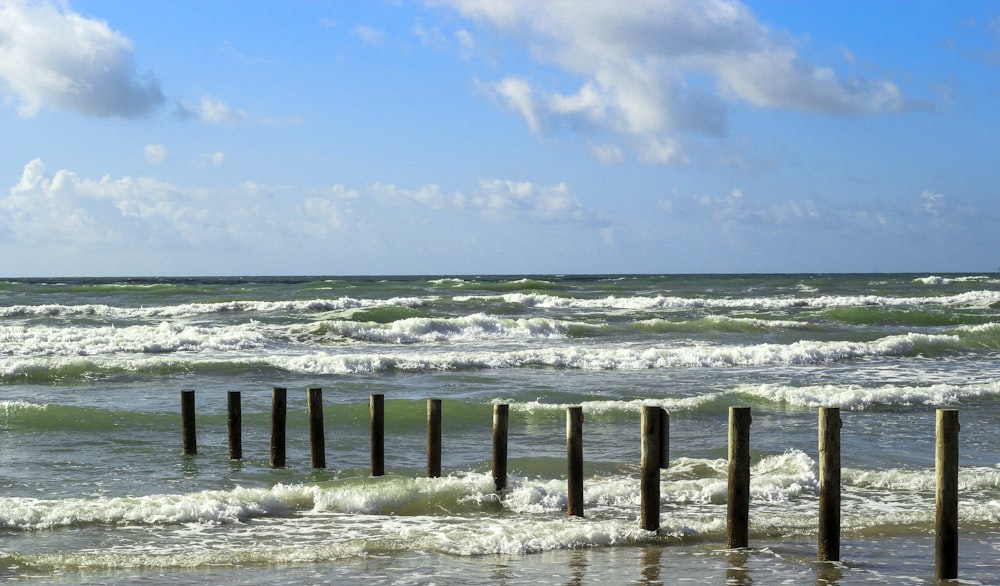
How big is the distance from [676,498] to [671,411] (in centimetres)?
629

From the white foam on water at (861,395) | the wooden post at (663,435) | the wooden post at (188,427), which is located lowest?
the white foam on water at (861,395)

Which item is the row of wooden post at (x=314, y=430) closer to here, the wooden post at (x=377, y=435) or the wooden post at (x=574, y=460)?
the wooden post at (x=377, y=435)

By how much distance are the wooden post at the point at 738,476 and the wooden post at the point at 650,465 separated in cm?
67

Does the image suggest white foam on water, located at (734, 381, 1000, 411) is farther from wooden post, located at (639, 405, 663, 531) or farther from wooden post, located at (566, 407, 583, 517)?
wooden post, located at (639, 405, 663, 531)

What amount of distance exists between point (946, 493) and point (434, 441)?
538cm

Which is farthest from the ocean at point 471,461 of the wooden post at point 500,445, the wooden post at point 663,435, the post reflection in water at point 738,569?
the wooden post at point 663,435

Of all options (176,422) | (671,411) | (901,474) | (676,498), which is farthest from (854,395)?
(176,422)

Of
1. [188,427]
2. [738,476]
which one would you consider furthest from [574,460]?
[188,427]

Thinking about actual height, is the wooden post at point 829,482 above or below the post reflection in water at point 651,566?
above

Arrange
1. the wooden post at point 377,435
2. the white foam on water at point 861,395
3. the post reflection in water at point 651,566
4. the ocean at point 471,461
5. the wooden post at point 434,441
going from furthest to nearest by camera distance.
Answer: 1. the white foam on water at point 861,395
2. the wooden post at point 377,435
3. the wooden post at point 434,441
4. the ocean at point 471,461
5. the post reflection in water at point 651,566

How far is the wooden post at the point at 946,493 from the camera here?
753 centimetres

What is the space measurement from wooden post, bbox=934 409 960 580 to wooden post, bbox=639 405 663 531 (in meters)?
2.23

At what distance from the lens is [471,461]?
1309cm

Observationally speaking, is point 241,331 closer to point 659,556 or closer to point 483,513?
point 483,513
